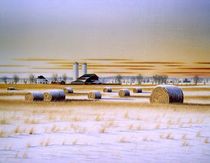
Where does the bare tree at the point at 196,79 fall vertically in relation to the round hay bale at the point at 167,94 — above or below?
above

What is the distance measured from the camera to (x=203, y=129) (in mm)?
4363

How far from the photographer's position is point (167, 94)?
7.52m

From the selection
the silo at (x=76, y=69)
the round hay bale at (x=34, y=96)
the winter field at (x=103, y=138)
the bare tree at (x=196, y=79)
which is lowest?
the winter field at (x=103, y=138)

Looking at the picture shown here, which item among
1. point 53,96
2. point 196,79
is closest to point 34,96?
point 53,96

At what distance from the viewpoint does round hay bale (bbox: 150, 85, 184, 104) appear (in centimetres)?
752

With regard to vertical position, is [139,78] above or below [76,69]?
below

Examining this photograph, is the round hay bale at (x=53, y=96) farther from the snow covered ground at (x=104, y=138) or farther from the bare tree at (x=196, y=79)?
the bare tree at (x=196, y=79)

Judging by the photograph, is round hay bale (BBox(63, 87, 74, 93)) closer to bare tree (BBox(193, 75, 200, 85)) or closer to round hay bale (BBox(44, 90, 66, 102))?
round hay bale (BBox(44, 90, 66, 102))

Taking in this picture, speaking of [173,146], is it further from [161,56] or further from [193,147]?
[161,56]

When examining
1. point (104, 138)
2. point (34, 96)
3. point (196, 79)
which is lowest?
point (104, 138)

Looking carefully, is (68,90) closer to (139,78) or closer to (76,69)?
(139,78)

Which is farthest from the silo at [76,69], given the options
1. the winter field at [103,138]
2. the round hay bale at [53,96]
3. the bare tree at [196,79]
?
the round hay bale at [53,96]

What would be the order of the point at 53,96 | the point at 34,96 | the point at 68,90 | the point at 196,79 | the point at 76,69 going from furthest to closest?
the point at 68,90 → the point at 53,96 → the point at 34,96 → the point at 196,79 → the point at 76,69

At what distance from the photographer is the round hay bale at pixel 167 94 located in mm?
7520
